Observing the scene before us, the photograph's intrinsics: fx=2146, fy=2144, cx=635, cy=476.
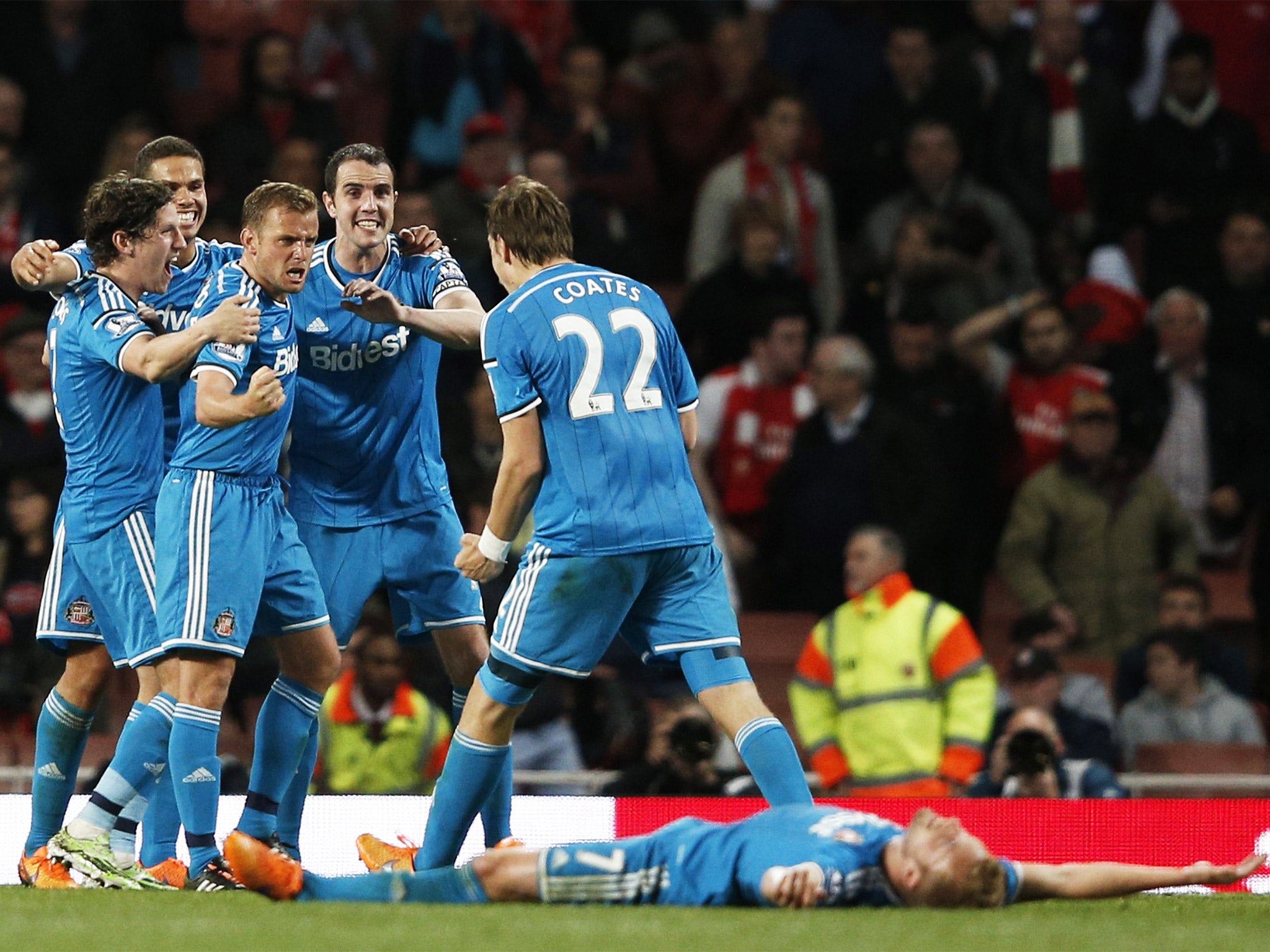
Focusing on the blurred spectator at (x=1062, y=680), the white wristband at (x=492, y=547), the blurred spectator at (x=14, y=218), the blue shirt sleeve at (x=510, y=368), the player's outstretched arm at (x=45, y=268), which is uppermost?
the blurred spectator at (x=14, y=218)

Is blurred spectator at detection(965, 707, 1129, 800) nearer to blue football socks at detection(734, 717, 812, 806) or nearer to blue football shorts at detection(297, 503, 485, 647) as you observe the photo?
blue football socks at detection(734, 717, 812, 806)

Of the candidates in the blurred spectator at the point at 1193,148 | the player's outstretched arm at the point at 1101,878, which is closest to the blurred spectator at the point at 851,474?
the blurred spectator at the point at 1193,148

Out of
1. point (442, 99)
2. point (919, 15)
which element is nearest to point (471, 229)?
point (442, 99)

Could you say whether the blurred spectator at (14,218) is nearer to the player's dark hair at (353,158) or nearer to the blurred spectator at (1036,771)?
the player's dark hair at (353,158)

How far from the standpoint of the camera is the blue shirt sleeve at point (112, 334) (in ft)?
23.3

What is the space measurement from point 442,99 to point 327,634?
681 cm

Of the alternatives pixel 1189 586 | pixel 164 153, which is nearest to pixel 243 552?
pixel 164 153

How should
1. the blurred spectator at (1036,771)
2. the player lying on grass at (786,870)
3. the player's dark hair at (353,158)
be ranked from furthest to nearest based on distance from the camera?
the blurred spectator at (1036,771) < the player's dark hair at (353,158) < the player lying on grass at (786,870)

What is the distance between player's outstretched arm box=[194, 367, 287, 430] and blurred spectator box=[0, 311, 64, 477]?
4.99 metres

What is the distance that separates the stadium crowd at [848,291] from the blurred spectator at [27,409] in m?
0.02

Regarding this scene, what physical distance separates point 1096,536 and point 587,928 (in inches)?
247

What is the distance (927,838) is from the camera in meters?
6.08

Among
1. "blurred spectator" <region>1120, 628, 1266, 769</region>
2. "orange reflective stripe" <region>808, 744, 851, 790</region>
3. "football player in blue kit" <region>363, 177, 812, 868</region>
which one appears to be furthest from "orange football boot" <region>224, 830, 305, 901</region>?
"blurred spectator" <region>1120, 628, 1266, 769</region>

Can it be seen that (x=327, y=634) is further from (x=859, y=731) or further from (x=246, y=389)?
(x=859, y=731)
